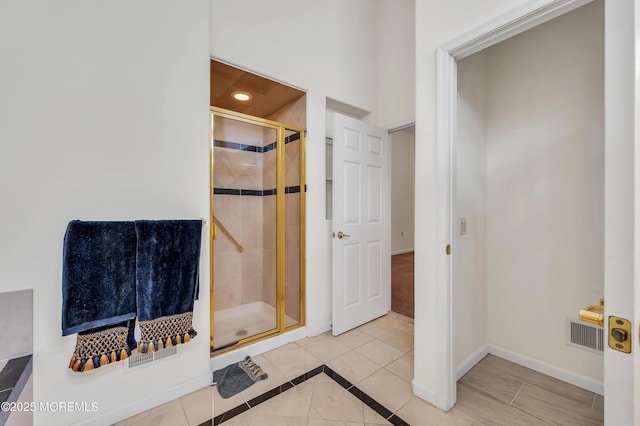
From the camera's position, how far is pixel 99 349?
4.76 ft

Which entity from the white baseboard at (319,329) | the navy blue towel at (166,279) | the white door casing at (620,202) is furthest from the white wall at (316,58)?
the white door casing at (620,202)

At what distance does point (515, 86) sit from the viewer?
6.98 ft

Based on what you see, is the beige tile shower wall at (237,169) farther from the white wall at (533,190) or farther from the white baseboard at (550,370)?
the white baseboard at (550,370)

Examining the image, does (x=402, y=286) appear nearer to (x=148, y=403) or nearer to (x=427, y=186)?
(x=427, y=186)

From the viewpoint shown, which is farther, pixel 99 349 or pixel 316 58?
pixel 316 58

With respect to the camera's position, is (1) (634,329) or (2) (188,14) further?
(2) (188,14)

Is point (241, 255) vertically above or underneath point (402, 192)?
underneath

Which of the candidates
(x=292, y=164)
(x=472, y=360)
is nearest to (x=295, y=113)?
(x=292, y=164)

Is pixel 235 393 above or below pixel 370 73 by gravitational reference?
below

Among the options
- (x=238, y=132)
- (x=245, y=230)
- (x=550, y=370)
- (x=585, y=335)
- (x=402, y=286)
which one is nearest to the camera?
(x=585, y=335)

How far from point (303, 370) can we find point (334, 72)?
266 centimetres

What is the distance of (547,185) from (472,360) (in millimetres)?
Answer: 1423

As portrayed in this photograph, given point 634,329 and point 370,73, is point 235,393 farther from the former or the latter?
point 370,73

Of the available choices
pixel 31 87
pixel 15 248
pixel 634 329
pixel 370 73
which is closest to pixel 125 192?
pixel 15 248
